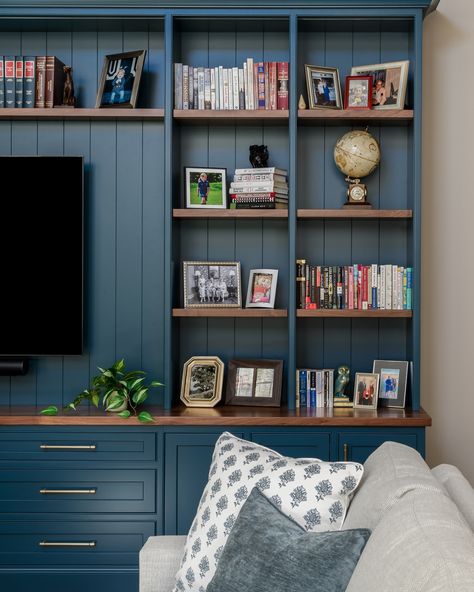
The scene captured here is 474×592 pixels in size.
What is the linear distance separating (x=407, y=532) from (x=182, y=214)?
2199 mm

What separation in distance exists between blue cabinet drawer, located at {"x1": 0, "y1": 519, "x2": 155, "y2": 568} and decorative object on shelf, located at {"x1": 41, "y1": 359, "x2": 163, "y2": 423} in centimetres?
48

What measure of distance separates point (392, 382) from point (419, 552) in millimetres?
2183

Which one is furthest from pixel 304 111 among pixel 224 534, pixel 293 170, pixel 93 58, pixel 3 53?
pixel 224 534

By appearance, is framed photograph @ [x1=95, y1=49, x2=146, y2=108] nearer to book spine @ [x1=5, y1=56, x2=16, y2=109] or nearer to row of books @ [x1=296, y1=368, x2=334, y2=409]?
book spine @ [x1=5, y1=56, x2=16, y2=109]

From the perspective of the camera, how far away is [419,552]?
4.13 ft

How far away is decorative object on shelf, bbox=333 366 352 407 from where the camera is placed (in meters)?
3.41

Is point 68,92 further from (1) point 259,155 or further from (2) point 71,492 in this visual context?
(2) point 71,492

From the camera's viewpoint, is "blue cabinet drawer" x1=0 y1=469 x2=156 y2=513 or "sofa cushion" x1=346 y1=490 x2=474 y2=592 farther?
"blue cabinet drawer" x1=0 y1=469 x2=156 y2=513

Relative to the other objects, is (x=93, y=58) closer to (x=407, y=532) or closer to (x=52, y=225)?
(x=52, y=225)

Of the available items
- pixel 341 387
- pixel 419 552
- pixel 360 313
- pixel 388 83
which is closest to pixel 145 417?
pixel 341 387

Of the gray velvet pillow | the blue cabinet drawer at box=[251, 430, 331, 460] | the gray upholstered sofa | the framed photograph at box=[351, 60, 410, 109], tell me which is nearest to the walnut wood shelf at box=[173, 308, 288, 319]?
the blue cabinet drawer at box=[251, 430, 331, 460]

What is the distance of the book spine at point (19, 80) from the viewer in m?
3.40

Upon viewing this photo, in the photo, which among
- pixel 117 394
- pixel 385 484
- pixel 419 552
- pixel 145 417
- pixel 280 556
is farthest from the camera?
pixel 117 394

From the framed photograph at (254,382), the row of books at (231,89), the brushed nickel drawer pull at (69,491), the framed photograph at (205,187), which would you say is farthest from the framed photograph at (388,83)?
the brushed nickel drawer pull at (69,491)
